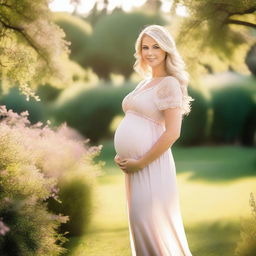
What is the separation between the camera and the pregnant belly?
3842 mm

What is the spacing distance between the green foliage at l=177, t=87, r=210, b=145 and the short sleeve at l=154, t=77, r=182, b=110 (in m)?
12.9

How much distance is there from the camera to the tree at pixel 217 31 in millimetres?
6242

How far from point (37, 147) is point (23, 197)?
1.56m

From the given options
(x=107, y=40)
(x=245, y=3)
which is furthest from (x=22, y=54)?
(x=107, y=40)

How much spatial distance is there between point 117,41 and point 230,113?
5.26 metres

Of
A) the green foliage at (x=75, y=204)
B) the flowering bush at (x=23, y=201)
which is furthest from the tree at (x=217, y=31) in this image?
the flowering bush at (x=23, y=201)

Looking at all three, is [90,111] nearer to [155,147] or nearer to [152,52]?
[152,52]

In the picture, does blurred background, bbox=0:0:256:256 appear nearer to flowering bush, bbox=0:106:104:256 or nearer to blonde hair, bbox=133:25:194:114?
flowering bush, bbox=0:106:104:256

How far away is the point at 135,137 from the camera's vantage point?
386cm

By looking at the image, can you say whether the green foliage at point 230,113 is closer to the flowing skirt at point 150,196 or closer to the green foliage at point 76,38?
the green foliage at point 76,38

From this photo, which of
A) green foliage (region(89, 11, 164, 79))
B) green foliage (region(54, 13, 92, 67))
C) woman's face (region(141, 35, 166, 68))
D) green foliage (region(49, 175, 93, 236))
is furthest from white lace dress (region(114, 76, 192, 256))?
green foliage (region(54, 13, 92, 67))

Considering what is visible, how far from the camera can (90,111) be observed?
15.4 metres

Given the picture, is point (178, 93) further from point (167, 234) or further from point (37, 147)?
point (37, 147)

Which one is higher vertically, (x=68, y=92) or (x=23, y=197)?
(x=68, y=92)
